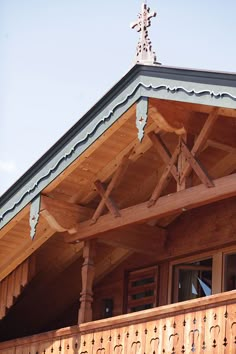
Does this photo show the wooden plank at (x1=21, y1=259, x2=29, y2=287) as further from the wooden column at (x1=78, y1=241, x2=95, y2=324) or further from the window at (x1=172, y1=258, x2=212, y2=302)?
the window at (x1=172, y1=258, x2=212, y2=302)

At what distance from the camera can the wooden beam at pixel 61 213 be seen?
1769cm

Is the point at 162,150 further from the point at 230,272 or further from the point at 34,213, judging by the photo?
the point at 230,272

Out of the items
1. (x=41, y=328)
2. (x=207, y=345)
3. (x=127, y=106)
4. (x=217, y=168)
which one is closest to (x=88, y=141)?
(x=127, y=106)

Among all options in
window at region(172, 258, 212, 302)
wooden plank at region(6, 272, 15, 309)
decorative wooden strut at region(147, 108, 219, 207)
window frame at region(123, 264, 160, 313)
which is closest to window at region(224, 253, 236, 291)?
window at region(172, 258, 212, 302)

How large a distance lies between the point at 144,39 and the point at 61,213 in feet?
10.1

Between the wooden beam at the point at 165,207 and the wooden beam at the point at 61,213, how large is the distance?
0.17 metres

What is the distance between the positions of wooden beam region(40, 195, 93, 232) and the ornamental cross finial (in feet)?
8.71

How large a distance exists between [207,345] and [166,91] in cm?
354

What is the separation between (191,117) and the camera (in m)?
16.5

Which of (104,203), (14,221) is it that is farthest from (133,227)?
(14,221)

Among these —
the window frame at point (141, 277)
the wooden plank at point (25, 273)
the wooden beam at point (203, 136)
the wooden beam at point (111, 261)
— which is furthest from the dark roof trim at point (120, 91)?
the window frame at point (141, 277)

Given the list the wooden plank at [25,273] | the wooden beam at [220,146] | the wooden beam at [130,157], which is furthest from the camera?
the wooden plank at [25,273]

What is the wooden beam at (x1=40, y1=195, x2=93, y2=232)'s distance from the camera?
17.7m

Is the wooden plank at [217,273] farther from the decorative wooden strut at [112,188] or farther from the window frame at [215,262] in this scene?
the decorative wooden strut at [112,188]
